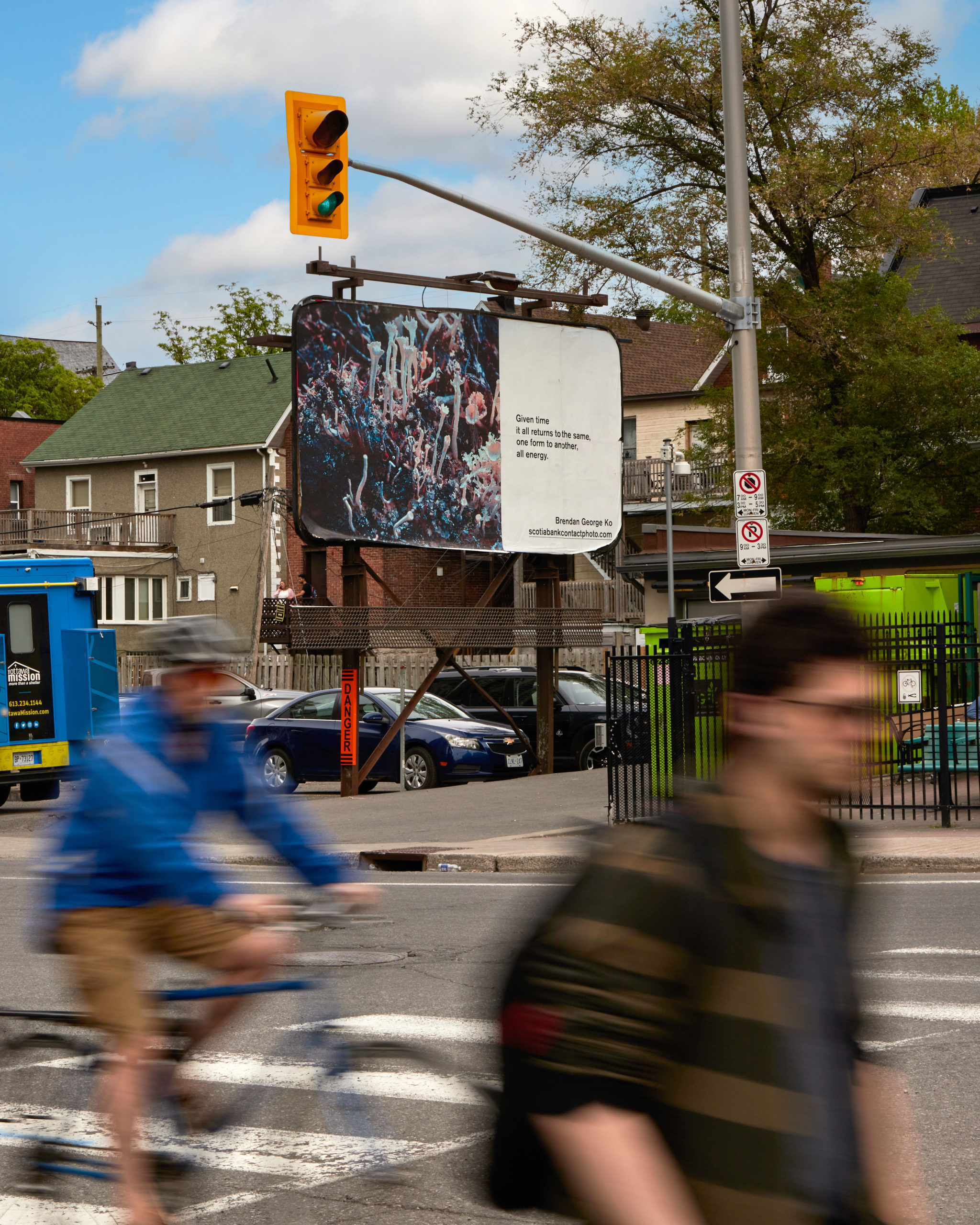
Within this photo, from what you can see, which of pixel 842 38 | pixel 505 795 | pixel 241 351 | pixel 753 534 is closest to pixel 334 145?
pixel 753 534

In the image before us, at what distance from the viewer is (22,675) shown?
21641 millimetres

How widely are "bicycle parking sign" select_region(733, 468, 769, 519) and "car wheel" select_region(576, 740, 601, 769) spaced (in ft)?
33.4

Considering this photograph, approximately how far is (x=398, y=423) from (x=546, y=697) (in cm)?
469

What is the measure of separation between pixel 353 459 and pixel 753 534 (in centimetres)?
883

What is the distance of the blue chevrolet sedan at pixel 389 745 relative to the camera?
2255 centimetres

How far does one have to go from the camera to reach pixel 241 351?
222ft

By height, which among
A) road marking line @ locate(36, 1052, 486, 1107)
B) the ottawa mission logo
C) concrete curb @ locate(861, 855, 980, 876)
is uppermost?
the ottawa mission logo

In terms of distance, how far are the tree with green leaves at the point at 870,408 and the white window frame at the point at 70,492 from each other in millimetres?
28015

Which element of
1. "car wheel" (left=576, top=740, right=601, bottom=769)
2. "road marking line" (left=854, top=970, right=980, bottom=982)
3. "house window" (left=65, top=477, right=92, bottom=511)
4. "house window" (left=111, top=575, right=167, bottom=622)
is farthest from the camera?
"house window" (left=65, top=477, right=92, bottom=511)

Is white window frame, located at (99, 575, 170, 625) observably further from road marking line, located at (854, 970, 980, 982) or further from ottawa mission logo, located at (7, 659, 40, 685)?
road marking line, located at (854, 970, 980, 982)

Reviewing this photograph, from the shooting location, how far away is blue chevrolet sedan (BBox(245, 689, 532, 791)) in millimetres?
22547

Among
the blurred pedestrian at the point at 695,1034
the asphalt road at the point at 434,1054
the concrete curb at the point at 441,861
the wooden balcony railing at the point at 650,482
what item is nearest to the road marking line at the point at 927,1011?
the asphalt road at the point at 434,1054

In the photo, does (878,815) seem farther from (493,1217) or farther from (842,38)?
(842,38)

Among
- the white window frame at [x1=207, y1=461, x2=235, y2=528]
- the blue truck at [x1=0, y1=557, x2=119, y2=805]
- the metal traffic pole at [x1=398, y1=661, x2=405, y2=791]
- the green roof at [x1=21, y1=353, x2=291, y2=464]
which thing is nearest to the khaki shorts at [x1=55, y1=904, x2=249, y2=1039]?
the metal traffic pole at [x1=398, y1=661, x2=405, y2=791]
